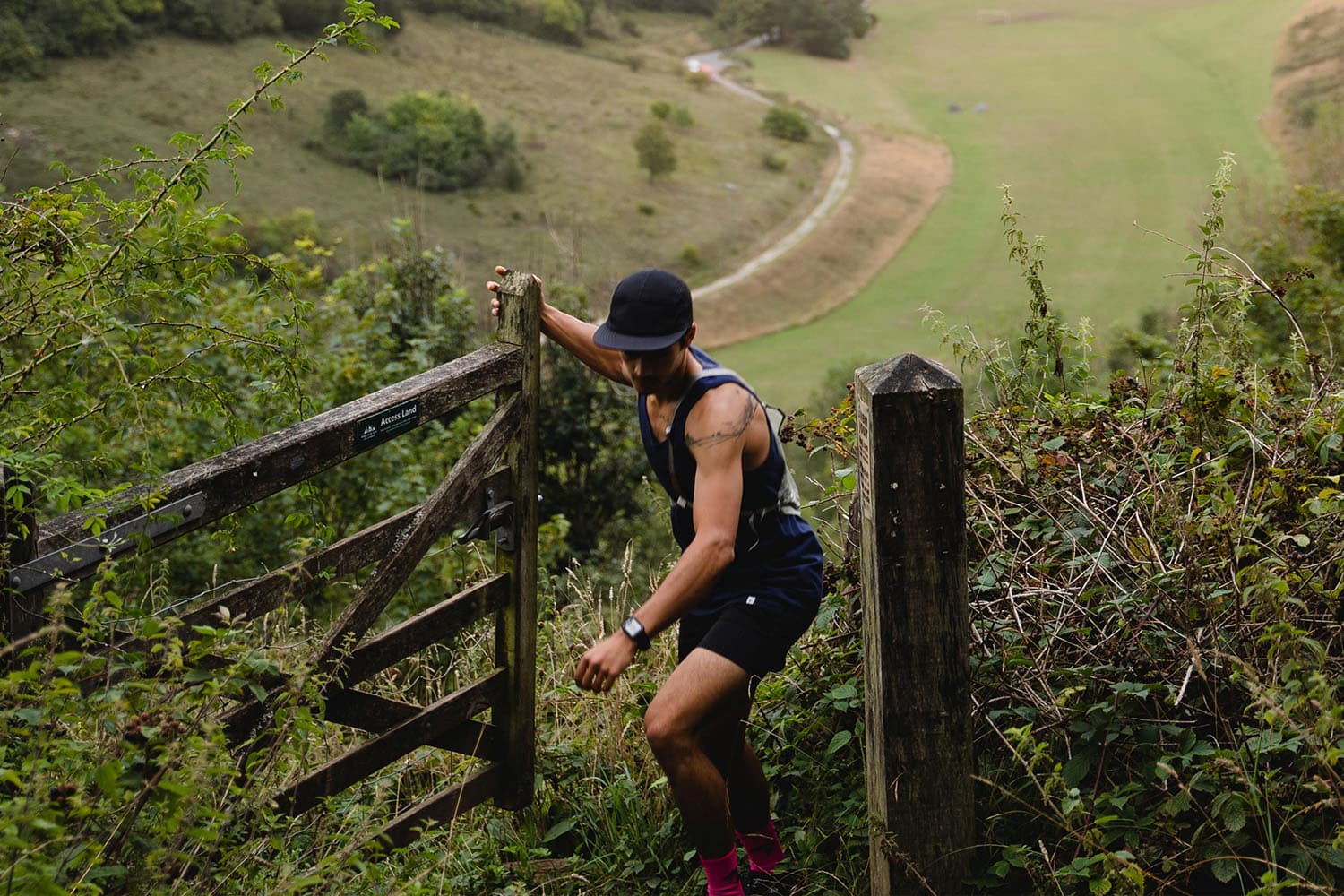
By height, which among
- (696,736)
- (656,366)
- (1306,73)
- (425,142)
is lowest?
(425,142)

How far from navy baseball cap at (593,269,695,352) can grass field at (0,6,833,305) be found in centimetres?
4487

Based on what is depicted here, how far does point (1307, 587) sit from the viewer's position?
328cm

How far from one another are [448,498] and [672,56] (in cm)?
10042

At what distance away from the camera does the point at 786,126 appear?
84500mm

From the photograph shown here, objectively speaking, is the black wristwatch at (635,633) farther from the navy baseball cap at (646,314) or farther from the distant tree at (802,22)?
the distant tree at (802,22)

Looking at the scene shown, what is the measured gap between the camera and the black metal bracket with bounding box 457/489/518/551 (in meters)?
3.79

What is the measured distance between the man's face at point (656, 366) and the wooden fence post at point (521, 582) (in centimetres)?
61

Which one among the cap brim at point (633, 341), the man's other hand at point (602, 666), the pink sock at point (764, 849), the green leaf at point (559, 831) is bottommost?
the green leaf at point (559, 831)

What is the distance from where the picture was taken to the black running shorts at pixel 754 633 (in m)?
3.31

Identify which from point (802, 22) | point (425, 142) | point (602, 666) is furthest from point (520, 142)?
point (602, 666)

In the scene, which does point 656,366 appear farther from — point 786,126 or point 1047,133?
point 1047,133

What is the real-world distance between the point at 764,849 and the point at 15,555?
7.15 feet

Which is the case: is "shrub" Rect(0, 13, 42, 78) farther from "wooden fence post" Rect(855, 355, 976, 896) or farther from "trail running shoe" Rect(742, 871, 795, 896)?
"wooden fence post" Rect(855, 355, 976, 896)

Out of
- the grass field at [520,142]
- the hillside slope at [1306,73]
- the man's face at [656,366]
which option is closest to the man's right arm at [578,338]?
the man's face at [656,366]
